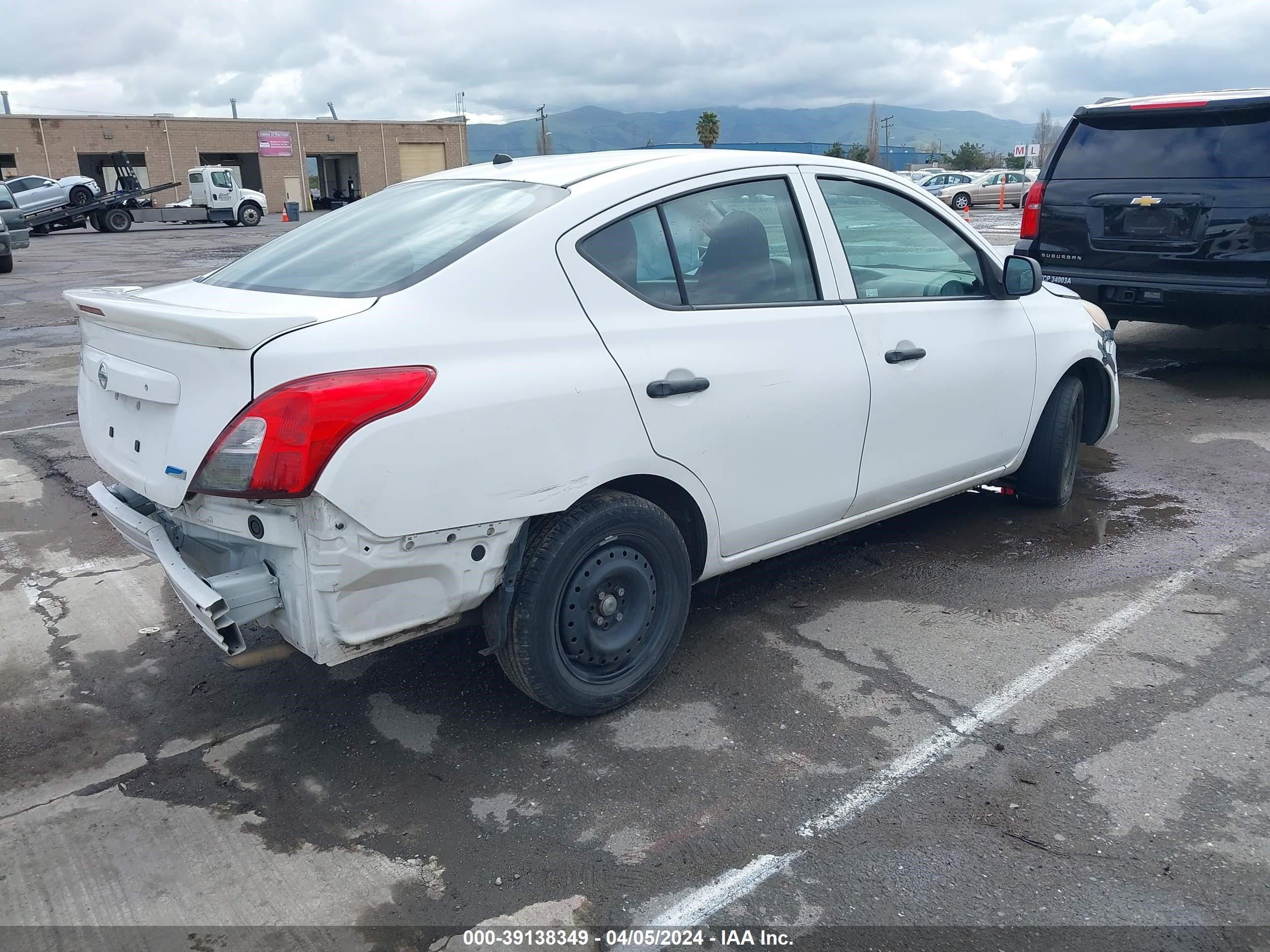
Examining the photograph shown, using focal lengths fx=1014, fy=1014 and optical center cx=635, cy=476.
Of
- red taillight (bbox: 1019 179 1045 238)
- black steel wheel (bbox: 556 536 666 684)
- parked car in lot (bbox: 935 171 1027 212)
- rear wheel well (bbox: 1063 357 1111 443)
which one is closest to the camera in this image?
black steel wheel (bbox: 556 536 666 684)

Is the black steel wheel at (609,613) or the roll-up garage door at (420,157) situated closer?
the black steel wheel at (609,613)

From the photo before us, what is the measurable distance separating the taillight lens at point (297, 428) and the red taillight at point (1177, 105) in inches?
254

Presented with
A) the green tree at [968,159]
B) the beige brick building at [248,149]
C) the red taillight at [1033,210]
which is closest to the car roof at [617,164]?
the red taillight at [1033,210]

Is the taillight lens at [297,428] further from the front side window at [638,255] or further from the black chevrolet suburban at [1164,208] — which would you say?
the black chevrolet suburban at [1164,208]

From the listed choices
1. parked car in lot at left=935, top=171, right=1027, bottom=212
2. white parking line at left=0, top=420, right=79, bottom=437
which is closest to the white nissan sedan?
white parking line at left=0, top=420, right=79, bottom=437

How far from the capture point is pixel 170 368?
283 cm

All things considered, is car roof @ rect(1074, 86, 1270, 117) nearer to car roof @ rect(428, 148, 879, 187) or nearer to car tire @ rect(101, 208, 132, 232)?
car roof @ rect(428, 148, 879, 187)

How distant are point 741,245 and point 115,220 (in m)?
37.4

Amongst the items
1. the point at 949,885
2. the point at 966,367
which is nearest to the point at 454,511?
the point at 949,885

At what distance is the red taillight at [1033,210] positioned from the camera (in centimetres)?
763

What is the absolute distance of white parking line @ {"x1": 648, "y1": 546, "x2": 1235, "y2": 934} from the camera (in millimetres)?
2488

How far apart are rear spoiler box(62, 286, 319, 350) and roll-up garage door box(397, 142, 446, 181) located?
61.0 metres

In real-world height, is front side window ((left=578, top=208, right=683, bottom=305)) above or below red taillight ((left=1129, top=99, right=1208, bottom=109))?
below

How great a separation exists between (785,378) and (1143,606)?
→ 187cm
